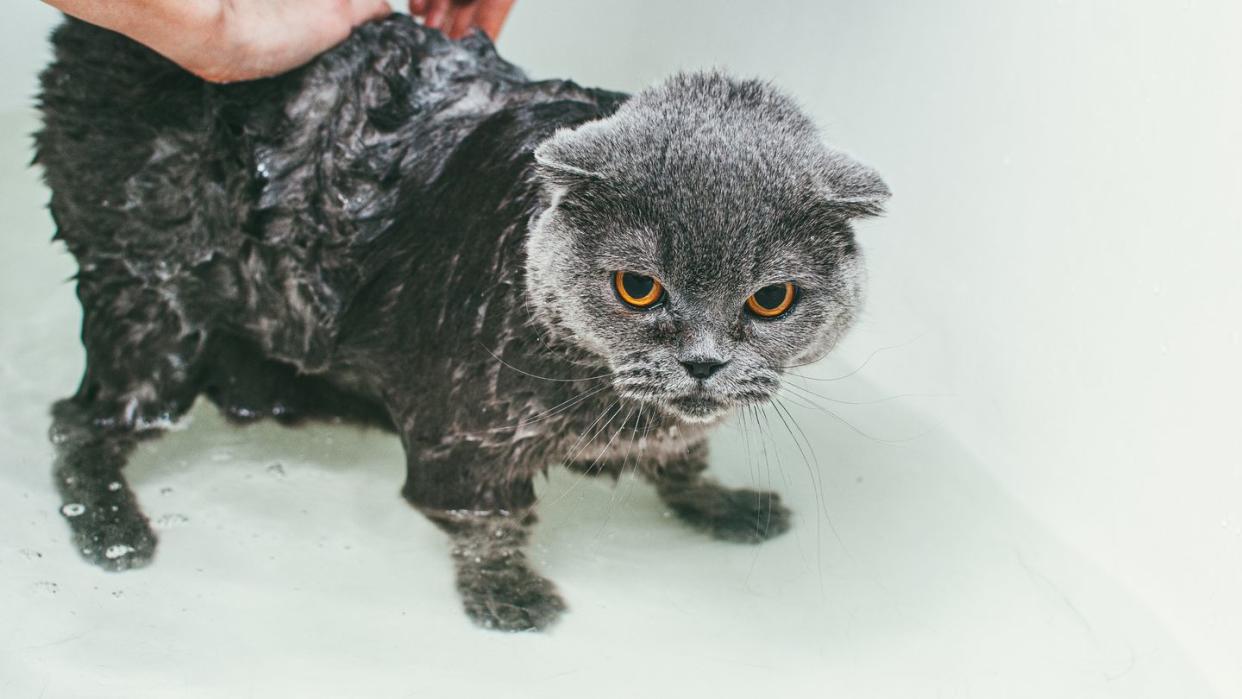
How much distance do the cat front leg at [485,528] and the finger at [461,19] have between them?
3.27ft

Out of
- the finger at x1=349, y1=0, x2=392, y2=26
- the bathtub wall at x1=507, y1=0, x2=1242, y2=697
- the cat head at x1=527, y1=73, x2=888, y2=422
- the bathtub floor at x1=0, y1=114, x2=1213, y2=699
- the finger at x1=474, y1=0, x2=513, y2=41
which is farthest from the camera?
the finger at x1=474, y1=0, x2=513, y2=41

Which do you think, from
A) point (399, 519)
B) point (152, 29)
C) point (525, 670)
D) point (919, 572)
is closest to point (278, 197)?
point (152, 29)

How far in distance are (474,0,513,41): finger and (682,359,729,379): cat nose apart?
120 centimetres

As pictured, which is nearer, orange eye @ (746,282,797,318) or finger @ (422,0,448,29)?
orange eye @ (746,282,797,318)

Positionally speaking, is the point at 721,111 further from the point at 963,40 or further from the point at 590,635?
the point at 963,40

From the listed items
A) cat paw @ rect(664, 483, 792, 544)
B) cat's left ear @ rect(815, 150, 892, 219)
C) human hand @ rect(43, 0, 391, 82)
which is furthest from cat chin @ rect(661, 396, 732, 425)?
human hand @ rect(43, 0, 391, 82)

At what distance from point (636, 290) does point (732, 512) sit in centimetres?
68

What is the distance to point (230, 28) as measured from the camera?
173cm

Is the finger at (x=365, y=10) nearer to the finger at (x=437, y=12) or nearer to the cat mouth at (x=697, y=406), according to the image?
the finger at (x=437, y=12)

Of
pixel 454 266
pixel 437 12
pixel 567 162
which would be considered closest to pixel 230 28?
pixel 454 266

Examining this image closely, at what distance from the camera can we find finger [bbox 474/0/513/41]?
237 cm

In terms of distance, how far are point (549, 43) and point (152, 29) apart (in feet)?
4.73

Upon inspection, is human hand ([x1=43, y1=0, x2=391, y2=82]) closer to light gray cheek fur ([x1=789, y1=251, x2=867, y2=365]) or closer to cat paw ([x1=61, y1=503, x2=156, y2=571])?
cat paw ([x1=61, y1=503, x2=156, y2=571])

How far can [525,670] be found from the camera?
168cm
